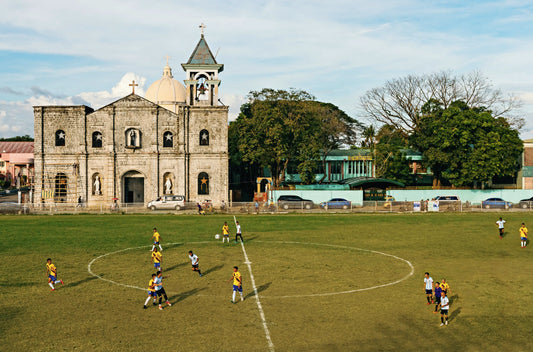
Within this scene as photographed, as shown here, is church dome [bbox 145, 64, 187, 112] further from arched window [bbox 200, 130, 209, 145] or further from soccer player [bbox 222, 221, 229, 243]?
soccer player [bbox 222, 221, 229, 243]

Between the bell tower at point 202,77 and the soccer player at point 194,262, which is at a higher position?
the bell tower at point 202,77

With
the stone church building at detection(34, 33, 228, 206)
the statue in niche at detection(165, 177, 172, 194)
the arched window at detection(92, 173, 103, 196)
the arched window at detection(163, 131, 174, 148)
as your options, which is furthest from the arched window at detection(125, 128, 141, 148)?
the statue in niche at detection(165, 177, 172, 194)

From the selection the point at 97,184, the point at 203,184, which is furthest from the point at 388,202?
the point at 97,184

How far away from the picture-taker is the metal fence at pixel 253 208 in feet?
187

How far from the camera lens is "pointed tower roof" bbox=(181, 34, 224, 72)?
219 feet

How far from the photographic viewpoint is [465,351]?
643 inches

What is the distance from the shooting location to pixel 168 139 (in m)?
65.8

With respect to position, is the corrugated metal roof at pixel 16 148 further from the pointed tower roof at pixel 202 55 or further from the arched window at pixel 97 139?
the pointed tower roof at pixel 202 55

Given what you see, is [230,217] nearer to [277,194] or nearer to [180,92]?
[277,194]

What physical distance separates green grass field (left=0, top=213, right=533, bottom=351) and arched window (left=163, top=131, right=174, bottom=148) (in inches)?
1025

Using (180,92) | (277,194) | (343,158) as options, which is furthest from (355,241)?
(180,92)

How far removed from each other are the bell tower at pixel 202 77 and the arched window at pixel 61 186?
1998 centimetres

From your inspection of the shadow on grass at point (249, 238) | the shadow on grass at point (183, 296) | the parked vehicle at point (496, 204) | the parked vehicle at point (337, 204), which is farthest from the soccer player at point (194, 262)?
the parked vehicle at point (496, 204)

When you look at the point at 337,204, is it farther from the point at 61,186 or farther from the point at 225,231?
the point at 61,186
